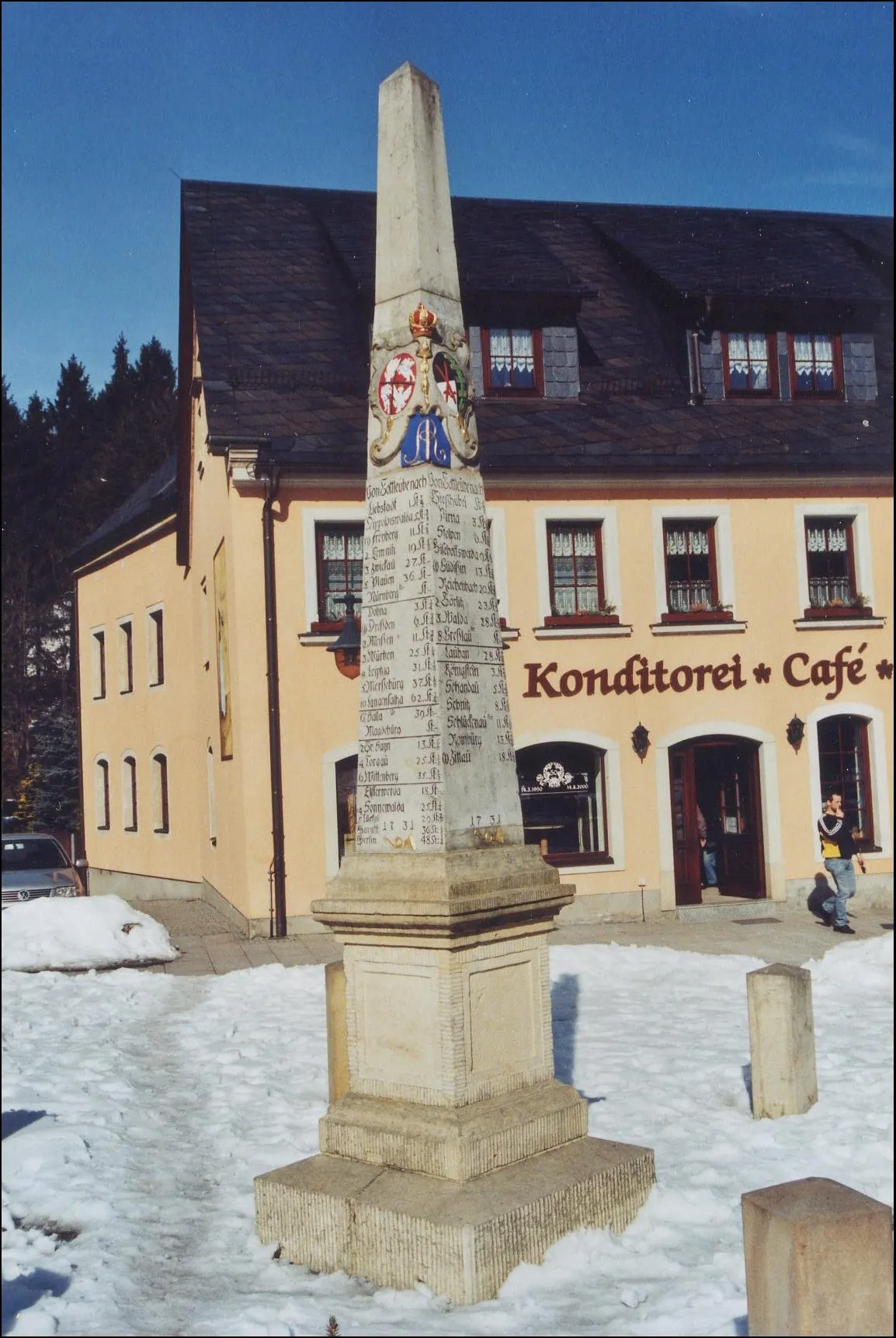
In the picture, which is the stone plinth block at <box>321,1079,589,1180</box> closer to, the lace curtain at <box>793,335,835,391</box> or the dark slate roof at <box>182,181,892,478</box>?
the dark slate roof at <box>182,181,892,478</box>

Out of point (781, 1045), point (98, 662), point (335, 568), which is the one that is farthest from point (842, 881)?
point (98, 662)

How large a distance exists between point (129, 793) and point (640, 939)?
37.9 ft

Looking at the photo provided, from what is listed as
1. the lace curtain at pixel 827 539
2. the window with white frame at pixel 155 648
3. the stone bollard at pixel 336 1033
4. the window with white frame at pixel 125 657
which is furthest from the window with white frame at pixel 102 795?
the stone bollard at pixel 336 1033

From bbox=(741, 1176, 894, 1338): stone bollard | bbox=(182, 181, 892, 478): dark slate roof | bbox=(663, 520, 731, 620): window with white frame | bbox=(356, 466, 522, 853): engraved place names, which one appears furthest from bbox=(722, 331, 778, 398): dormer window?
bbox=(741, 1176, 894, 1338): stone bollard

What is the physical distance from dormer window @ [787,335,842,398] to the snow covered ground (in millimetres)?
10015

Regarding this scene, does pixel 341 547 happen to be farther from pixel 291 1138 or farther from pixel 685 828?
pixel 291 1138

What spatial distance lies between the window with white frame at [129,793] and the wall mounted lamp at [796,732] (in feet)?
37.2

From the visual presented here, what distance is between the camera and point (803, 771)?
18.6 meters

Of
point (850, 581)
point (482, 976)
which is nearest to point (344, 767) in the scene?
point (850, 581)

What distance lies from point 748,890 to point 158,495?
1172cm

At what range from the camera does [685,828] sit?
18516mm

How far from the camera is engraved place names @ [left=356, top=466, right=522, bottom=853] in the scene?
6.19m

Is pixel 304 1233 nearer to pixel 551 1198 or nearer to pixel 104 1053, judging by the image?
pixel 551 1198

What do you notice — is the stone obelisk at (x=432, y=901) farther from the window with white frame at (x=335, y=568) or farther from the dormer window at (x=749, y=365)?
the dormer window at (x=749, y=365)
